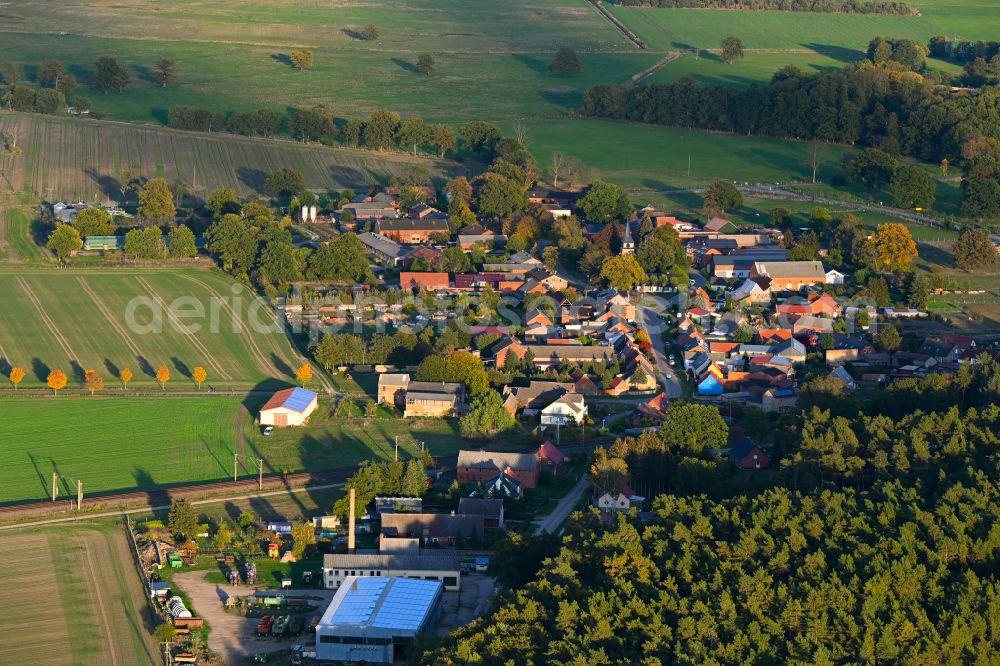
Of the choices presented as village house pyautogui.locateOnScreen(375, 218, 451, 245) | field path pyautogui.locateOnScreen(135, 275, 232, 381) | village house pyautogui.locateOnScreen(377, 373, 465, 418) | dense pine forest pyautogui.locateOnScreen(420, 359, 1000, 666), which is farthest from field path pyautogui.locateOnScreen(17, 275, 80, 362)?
dense pine forest pyautogui.locateOnScreen(420, 359, 1000, 666)

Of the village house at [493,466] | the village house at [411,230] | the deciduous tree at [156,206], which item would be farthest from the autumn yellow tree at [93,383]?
the village house at [411,230]

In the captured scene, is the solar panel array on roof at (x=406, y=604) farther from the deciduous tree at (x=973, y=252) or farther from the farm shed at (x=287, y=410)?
the deciduous tree at (x=973, y=252)

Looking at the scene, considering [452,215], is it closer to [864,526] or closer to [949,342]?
[949,342]

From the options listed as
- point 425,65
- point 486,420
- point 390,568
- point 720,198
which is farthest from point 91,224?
point 425,65

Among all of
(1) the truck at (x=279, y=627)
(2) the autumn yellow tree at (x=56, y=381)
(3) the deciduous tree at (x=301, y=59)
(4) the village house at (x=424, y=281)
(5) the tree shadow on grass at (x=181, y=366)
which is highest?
(1) the truck at (x=279, y=627)

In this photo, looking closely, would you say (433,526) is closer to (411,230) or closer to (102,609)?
(102,609)

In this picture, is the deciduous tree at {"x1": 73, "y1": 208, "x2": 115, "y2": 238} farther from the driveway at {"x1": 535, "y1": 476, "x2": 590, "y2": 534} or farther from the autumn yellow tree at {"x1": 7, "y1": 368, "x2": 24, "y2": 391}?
the driveway at {"x1": 535, "y1": 476, "x2": 590, "y2": 534}

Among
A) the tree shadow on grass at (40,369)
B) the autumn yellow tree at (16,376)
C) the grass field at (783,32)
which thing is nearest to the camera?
the autumn yellow tree at (16,376)
